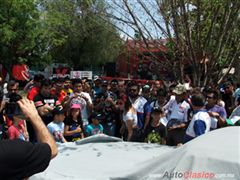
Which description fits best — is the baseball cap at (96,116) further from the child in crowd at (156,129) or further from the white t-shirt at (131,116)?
the child in crowd at (156,129)

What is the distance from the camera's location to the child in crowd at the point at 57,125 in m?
6.95

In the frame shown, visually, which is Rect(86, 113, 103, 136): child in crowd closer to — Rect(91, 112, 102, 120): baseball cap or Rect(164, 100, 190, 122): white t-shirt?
Rect(91, 112, 102, 120): baseball cap

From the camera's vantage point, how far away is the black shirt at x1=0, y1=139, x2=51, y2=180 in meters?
1.88

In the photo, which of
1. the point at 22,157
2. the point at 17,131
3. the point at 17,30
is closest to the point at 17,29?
the point at 17,30

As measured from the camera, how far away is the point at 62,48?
124 feet

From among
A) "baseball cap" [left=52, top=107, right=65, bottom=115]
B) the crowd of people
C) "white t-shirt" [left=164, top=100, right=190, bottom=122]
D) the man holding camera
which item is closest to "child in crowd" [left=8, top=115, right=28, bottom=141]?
the crowd of people

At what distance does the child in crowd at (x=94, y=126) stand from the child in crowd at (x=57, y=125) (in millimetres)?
630

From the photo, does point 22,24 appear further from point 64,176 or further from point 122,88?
point 64,176

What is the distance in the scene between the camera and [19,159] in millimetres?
1913

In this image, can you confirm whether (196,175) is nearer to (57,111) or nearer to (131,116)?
(57,111)

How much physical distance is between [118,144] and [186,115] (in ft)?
9.36

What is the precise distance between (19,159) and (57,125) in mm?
5227

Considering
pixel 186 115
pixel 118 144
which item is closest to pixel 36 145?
pixel 118 144

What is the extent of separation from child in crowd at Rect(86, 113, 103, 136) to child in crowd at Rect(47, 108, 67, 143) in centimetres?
63
